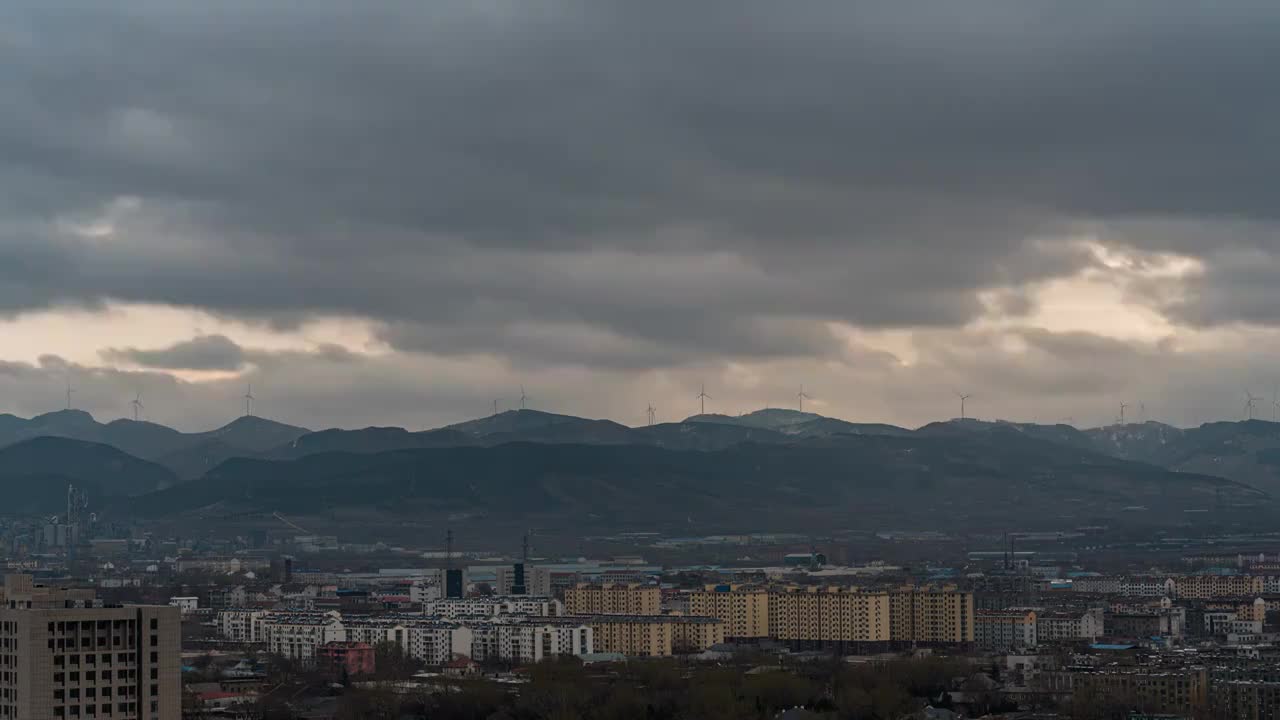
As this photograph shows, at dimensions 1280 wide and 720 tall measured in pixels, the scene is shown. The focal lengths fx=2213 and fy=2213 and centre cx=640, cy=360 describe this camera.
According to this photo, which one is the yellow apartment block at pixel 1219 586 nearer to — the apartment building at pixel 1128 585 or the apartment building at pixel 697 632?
the apartment building at pixel 1128 585

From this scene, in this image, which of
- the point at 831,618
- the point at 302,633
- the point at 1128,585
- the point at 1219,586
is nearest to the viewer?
the point at 302,633

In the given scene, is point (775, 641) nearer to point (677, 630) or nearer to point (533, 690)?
point (677, 630)

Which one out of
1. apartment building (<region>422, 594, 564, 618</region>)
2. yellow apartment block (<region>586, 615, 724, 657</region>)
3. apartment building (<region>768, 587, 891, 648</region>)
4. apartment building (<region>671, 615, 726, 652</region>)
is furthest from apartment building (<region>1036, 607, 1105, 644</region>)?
apartment building (<region>422, 594, 564, 618</region>)

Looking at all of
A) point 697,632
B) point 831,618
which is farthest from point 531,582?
point 697,632

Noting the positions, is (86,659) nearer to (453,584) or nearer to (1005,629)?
(1005,629)

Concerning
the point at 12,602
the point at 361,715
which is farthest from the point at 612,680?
the point at 12,602

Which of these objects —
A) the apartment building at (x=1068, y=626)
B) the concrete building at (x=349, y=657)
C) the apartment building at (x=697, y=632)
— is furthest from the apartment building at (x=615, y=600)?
the concrete building at (x=349, y=657)
